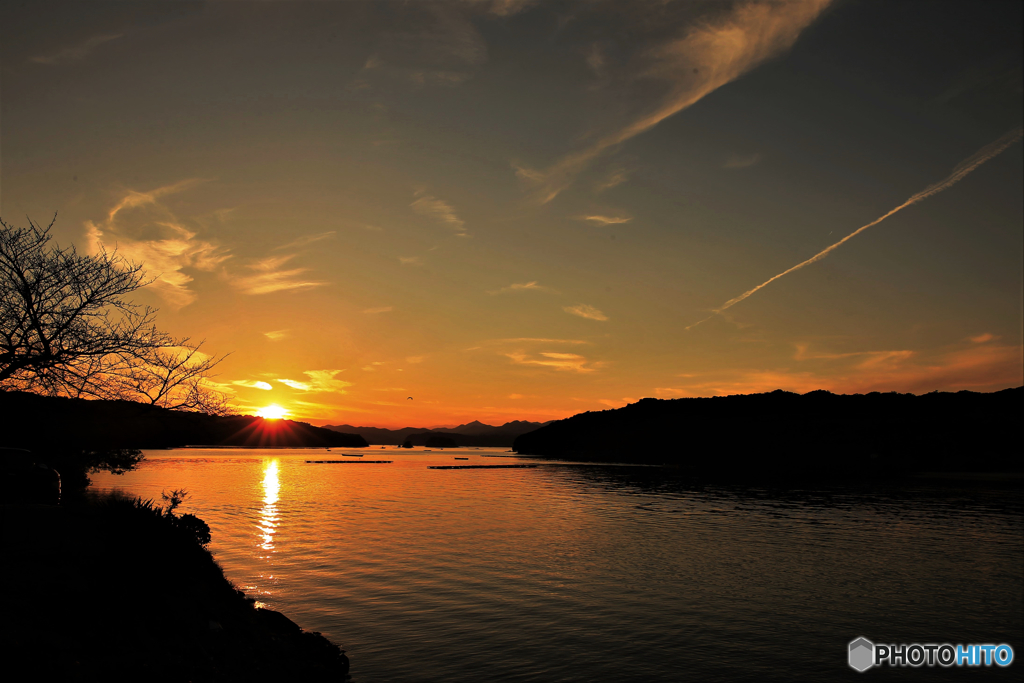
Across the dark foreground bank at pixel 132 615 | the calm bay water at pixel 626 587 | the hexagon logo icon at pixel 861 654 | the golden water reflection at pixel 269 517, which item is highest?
the dark foreground bank at pixel 132 615

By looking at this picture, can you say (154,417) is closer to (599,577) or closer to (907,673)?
(599,577)

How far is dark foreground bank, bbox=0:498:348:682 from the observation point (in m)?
10.0

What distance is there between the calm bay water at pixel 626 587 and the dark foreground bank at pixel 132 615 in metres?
1.96

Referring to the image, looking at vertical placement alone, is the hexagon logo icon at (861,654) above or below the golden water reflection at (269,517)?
above

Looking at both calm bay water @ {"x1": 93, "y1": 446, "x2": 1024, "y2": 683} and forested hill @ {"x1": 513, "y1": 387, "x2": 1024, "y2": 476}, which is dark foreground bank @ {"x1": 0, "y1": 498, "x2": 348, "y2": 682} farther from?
forested hill @ {"x1": 513, "y1": 387, "x2": 1024, "y2": 476}

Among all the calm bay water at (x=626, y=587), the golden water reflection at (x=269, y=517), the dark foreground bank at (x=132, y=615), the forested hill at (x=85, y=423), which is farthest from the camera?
the golden water reflection at (x=269, y=517)

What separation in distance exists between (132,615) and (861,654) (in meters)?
17.5

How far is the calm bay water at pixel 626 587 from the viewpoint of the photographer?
586 inches

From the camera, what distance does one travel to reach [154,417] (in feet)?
74.0

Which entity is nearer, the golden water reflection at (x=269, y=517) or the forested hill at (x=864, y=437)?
the golden water reflection at (x=269, y=517)

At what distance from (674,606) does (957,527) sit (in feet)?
109

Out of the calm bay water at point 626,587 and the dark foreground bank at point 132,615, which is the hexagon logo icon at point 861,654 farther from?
the dark foreground bank at point 132,615

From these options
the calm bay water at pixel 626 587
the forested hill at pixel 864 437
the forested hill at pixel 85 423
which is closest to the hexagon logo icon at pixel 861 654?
the calm bay water at pixel 626 587

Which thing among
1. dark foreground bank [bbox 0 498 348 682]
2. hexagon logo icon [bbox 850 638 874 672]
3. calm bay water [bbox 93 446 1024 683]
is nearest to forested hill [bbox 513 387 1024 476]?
calm bay water [bbox 93 446 1024 683]
